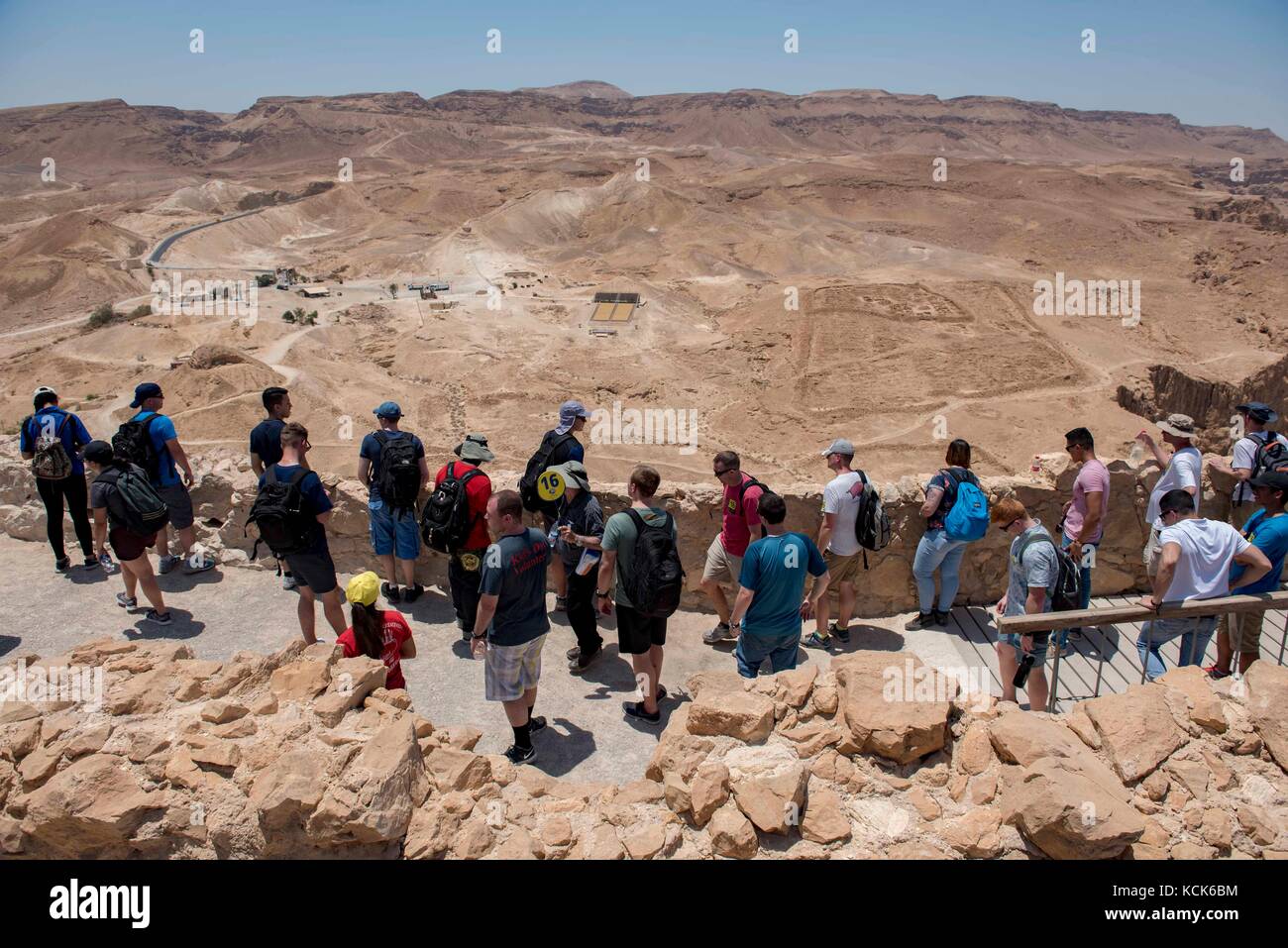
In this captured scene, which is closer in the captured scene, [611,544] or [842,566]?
[611,544]

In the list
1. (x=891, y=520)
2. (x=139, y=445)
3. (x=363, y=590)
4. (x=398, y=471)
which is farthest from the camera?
(x=891, y=520)

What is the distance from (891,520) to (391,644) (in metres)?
4.27

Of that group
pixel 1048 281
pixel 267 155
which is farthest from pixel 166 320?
pixel 267 155

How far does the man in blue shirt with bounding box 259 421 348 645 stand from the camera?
5703mm

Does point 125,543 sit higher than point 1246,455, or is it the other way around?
point 1246,455

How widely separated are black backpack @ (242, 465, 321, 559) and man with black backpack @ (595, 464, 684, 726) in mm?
2149

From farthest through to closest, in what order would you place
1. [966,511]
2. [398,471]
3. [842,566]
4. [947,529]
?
[842,566] → [398,471] → [947,529] → [966,511]

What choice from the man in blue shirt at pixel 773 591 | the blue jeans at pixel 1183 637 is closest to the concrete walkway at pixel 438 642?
the man in blue shirt at pixel 773 591

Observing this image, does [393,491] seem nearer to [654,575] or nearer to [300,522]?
[300,522]

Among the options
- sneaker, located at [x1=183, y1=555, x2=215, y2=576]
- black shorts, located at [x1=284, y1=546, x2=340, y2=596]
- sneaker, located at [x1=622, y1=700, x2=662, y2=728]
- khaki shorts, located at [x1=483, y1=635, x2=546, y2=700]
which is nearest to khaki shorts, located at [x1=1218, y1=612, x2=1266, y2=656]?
sneaker, located at [x1=622, y1=700, x2=662, y2=728]

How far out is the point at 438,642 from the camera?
6391 millimetres

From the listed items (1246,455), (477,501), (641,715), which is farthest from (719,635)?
(1246,455)

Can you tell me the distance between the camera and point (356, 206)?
5097 cm

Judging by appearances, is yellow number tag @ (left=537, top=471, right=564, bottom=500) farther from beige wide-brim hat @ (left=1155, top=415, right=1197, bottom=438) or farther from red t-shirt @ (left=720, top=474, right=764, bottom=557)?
beige wide-brim hat @ (left=1155, top=415, right=1197, bottom=438)
